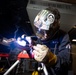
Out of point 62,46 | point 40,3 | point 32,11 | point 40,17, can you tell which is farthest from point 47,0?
point 62,46

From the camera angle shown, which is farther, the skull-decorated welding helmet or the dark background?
the dark background

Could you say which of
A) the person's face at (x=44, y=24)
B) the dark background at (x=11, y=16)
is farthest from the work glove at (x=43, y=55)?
the dark background at (x=11, y=16)

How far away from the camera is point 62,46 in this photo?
0.79 metres

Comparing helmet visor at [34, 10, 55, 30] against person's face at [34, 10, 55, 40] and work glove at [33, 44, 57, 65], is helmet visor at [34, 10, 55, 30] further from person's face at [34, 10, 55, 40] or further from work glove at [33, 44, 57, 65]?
work glove at [33, 44, 57, 65]

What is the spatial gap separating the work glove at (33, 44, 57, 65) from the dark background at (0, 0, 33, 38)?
0.97 meters

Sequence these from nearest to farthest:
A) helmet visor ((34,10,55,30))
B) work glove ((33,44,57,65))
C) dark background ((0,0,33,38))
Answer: work glove ((33,44,57,65))
helmet visor ((34,10,55,30))
dark background ((0,0,33,38))

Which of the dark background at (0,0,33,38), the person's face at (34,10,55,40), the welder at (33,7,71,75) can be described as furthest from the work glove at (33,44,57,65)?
the dark background at (0,0,33,38)

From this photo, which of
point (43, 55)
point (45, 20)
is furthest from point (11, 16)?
point (43, 55)

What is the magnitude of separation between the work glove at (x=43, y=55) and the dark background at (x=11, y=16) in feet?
3.18

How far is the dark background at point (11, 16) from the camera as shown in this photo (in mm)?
1609

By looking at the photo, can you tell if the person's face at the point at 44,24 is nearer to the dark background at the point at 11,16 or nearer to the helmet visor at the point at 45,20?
the helmet visor at the point at 45,20

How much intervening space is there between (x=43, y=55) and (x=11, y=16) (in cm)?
113

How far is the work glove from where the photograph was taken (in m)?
0.65

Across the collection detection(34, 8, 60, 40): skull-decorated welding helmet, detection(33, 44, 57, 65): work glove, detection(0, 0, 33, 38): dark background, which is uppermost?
detection(0, 0, 33, 38): dark background
